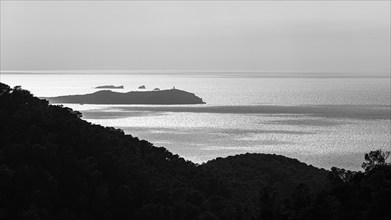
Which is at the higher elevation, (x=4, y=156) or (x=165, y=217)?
(x=4, y=156)

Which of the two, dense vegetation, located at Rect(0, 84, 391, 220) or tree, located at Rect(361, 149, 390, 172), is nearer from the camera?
dense vegetation, located at Rect(0, 84, 391, 220)

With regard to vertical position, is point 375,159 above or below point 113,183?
above

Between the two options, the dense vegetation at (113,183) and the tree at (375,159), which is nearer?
the dense vegetation at (113,183)

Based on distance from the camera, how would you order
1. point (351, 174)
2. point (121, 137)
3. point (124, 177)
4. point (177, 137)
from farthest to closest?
point (177, 137) < point (121, 137) < point (351, 174) < point (124, 177)

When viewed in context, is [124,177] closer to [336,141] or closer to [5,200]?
[5,200]

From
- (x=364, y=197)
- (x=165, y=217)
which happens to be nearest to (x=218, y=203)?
(x=165, y=217)

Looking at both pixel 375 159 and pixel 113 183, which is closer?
pixel 113 183

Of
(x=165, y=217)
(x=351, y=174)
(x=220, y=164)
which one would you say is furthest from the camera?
(x=220, y=164)

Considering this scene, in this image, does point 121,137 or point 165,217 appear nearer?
point 165,217
